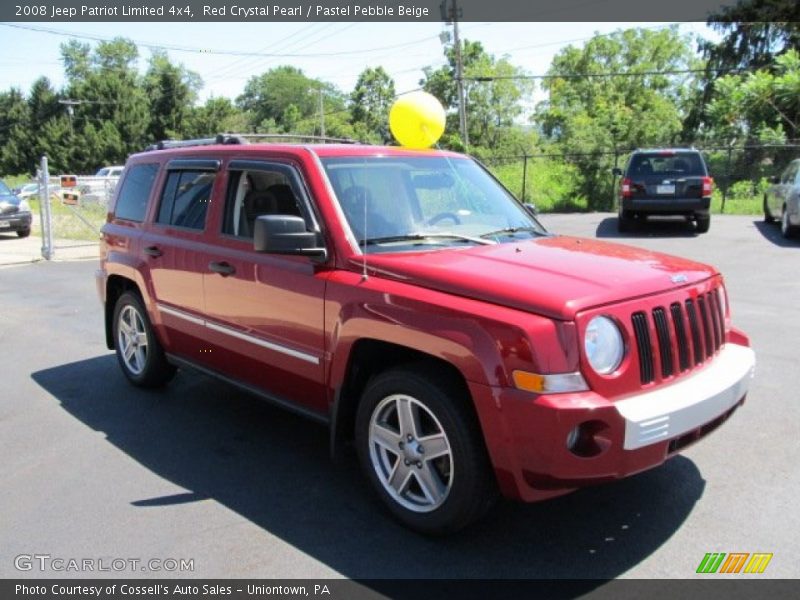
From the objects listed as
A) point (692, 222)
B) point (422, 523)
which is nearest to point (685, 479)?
point (422, 523)

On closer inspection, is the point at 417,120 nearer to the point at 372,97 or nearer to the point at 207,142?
the point at 207,142

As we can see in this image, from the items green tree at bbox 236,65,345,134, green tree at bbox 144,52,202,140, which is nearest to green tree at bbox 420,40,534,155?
green tree at bbox 144,52,202,140

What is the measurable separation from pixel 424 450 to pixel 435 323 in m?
0.66

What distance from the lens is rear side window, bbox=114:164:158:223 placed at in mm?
5668

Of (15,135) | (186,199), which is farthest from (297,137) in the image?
(15,135)

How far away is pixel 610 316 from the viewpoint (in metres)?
3.09

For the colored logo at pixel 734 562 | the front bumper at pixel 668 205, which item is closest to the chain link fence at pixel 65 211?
the colored logo at pixel 734 562

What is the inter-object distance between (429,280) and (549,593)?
4.83ft

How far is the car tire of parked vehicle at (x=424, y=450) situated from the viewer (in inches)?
127

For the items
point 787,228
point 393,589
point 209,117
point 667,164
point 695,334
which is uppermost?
point 209,117

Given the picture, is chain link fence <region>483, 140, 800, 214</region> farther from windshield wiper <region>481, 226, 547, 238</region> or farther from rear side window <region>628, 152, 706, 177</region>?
windshield wiper <region>481, 226, 547, 238</region>

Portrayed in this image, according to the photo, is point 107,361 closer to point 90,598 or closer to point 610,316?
point 90,598

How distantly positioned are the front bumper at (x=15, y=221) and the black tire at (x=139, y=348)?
49.5 ft

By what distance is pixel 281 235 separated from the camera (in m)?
3.69
